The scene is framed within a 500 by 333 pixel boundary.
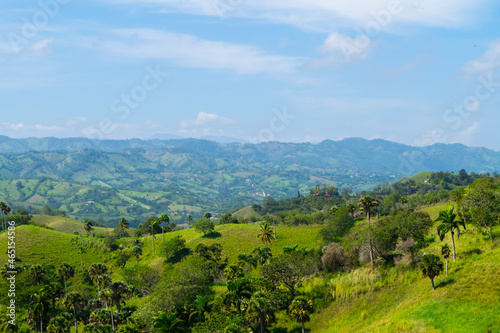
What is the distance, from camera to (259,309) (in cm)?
6197

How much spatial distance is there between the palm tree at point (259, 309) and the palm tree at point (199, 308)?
421 inches

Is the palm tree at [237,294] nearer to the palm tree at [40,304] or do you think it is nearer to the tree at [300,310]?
the tree at [300,310]

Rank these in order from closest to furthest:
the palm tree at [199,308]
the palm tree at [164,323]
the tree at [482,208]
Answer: the palm tree at [164,323], the palm tree at [199,308], the tree at [482,208]

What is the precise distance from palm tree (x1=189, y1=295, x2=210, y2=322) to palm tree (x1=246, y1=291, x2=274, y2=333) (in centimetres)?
1069

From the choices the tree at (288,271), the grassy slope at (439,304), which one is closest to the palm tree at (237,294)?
the tree at (288,271)

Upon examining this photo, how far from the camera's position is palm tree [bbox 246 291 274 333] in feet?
203

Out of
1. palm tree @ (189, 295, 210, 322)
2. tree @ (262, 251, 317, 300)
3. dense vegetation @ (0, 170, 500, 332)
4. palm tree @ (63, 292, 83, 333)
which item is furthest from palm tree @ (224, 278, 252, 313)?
palm tree @ (63, 292, 83, 333)

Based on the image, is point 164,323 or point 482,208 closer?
point 164,323

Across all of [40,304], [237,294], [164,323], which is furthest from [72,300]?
[237,294]

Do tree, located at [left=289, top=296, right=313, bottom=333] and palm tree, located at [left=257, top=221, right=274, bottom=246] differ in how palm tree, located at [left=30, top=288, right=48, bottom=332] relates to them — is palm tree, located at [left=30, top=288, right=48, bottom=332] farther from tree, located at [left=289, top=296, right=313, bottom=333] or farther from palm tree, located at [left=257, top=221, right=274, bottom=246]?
palm tree, located at [left=257, top=221, right=274, bottom=246]

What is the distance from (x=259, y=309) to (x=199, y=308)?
1333cm

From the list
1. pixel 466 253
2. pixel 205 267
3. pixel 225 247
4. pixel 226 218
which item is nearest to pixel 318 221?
pixel 226 218

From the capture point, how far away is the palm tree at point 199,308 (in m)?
68.4

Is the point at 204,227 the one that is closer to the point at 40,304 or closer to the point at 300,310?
the point at 40,304
